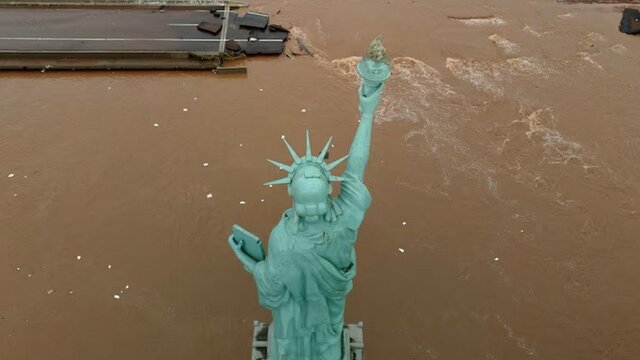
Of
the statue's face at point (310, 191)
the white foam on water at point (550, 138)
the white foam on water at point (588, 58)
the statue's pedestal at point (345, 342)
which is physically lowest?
the statue's pedestal at point (345, 342)

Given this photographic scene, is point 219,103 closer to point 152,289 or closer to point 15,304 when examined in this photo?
point 152,289

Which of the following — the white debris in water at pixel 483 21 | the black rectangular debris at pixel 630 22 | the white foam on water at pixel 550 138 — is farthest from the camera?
the white debris in water at pixel 483 21

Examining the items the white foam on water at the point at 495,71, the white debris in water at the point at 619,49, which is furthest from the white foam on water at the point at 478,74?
the white debris in water at the point at 619,49

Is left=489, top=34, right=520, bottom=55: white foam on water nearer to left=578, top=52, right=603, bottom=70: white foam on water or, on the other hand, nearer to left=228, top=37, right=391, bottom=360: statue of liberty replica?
left=578, top=52, right=603, bottom=70: white foam on water

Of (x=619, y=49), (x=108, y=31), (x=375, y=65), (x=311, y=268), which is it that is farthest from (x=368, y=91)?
(x=619, y=49)

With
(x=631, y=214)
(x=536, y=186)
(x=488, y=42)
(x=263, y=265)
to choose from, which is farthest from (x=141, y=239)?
(x=488, y=42)

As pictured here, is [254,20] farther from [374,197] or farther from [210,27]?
[374,197]

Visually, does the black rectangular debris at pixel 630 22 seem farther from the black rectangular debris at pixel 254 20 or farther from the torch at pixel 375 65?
the torch at pixel 375 65
